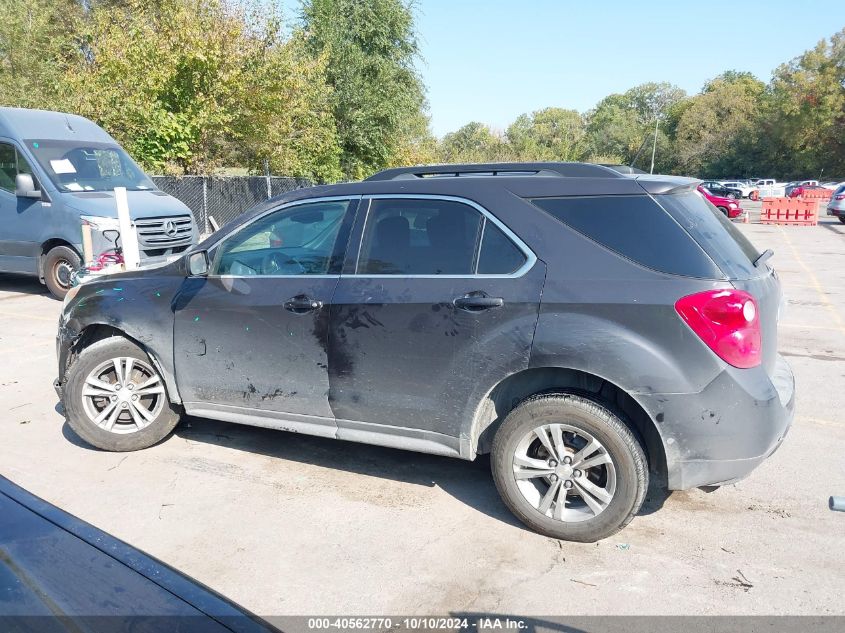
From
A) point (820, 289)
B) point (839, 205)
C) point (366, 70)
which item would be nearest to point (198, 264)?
point (820, 289)

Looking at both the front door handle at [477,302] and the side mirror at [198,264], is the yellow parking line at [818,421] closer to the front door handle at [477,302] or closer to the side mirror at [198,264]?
the front door handle at [477,302]

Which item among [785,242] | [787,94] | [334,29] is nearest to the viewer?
[785,242]

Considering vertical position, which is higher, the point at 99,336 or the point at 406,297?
the point at 406,297

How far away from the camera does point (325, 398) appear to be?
4.12 m

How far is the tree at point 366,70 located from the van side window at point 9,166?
15.1 metres

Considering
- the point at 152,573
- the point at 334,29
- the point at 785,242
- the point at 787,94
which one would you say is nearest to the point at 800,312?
the point at 152,573

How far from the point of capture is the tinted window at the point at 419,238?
384 centimetres

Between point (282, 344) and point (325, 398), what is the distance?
0.43 metres

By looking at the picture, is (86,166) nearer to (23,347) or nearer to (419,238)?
(23,347)

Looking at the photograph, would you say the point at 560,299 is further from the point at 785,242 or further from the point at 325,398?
the point at 785,242

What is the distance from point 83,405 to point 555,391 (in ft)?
10.6

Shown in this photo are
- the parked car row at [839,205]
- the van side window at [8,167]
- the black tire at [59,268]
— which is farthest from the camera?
the parked car row at [839,205]

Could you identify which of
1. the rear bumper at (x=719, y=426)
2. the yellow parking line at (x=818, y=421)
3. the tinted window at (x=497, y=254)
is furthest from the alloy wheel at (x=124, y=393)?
the yellow parking line at (x=818, y=421)

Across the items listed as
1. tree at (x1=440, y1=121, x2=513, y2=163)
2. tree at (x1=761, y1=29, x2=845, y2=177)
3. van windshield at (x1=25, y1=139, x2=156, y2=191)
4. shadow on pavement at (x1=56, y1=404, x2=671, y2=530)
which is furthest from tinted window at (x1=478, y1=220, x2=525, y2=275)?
tree at (x1=761, y1=29, x2=845, y2=177)
